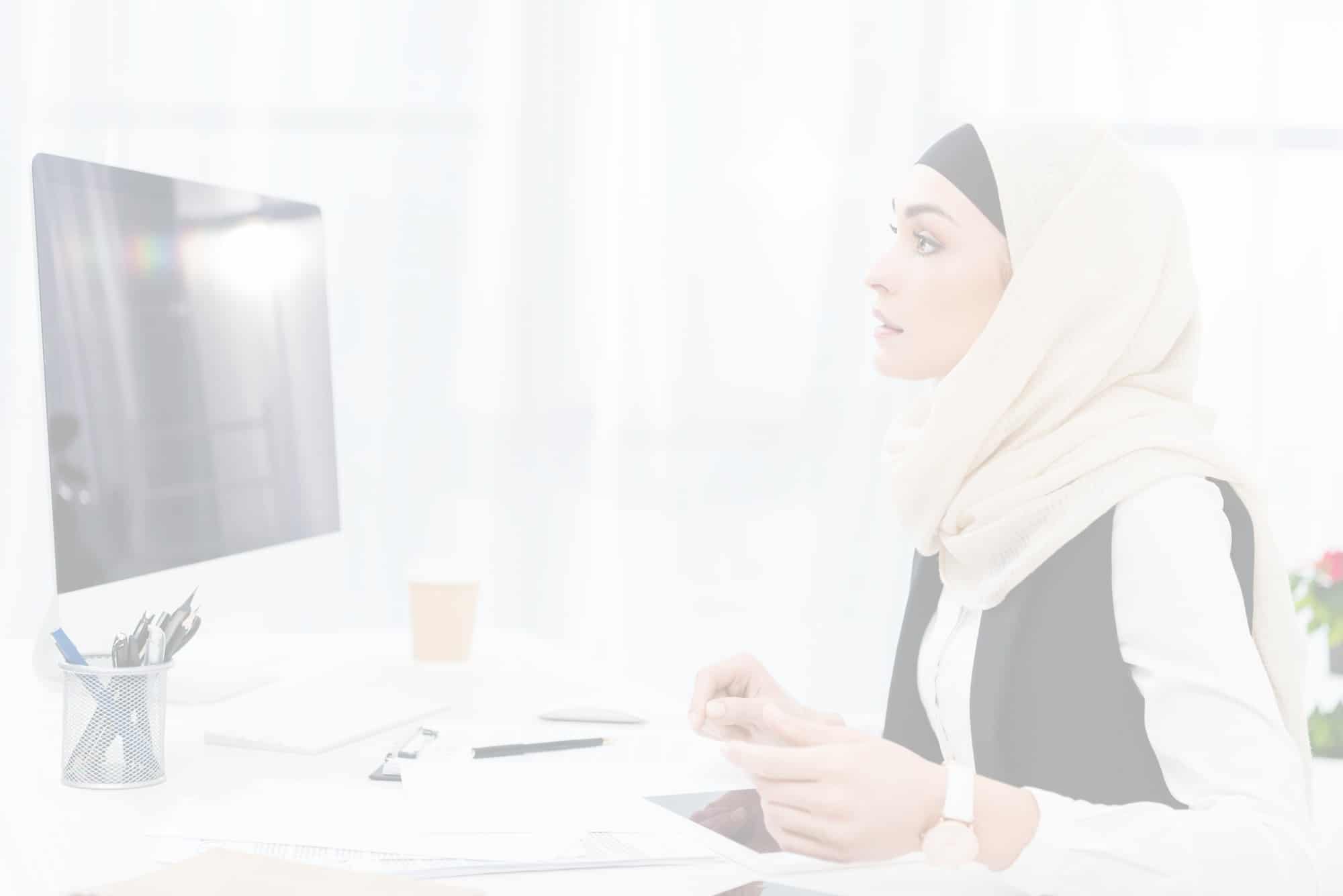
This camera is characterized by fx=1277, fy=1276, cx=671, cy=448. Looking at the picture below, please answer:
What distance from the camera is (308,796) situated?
92 cm

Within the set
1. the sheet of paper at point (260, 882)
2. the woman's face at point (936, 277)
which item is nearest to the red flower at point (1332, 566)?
the woman's face at point (936, 277)

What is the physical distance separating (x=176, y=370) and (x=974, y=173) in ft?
2.49

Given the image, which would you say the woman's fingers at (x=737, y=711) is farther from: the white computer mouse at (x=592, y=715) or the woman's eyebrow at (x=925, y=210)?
the woman's eyebrow at (x=925, y=210)

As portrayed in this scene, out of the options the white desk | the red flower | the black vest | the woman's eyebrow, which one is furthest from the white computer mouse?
the red flower

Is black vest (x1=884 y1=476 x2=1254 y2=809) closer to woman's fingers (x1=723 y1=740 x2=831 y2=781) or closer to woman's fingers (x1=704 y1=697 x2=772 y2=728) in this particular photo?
woman's fingers (x1=704 y1=697 x2=772 y2=728)

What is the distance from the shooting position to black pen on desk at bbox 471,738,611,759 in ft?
3.38

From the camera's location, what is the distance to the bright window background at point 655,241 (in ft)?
8.27

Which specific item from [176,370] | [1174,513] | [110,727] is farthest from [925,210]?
[110,727]

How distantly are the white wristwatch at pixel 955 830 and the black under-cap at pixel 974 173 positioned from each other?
0.56 m

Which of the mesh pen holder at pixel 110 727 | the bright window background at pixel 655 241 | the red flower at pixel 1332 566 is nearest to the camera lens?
the mesh pen holder at pixel 110 727

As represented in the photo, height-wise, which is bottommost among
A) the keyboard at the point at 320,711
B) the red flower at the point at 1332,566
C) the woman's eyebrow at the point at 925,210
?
the red flower at the point at 1332,566

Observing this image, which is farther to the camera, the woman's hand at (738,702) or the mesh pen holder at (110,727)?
the woman's hand at (738,702)

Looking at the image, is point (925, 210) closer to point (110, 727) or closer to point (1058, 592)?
point (1058, 592)

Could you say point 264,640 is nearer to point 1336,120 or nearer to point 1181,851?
point 1181,851
